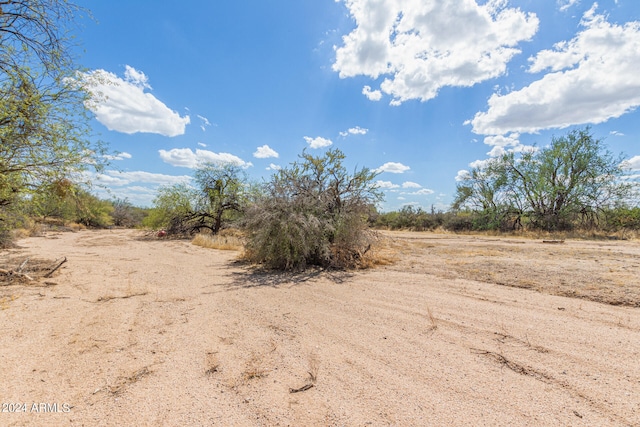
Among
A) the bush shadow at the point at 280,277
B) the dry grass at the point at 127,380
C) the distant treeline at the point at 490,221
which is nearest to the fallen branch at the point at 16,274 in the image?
the bush shadow at the point at 280,277

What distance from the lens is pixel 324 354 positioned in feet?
10.7

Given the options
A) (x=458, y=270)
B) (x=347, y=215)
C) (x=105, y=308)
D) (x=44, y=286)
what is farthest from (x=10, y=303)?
(x=458, y=270)

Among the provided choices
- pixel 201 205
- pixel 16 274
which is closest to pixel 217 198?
pixel 201 205

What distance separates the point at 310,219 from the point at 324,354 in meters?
4.72

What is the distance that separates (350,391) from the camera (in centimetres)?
256

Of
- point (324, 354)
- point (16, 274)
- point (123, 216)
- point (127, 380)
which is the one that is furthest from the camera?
point (123, 216)

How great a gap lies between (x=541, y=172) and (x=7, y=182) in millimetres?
28877

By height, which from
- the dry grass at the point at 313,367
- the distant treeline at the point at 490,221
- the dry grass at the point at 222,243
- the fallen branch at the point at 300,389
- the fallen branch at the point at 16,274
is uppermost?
the distant treeline at the point at 490,221

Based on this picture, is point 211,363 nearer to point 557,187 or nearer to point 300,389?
point 300,389

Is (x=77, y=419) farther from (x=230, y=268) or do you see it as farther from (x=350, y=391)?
(x=230, y=268)

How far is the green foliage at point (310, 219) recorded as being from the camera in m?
7.79

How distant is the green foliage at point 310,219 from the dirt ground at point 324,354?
2061 mm

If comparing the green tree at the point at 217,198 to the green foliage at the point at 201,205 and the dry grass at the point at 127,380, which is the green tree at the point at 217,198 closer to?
the green foliage at the point at 201,205

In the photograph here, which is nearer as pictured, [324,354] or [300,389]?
[300,389]
